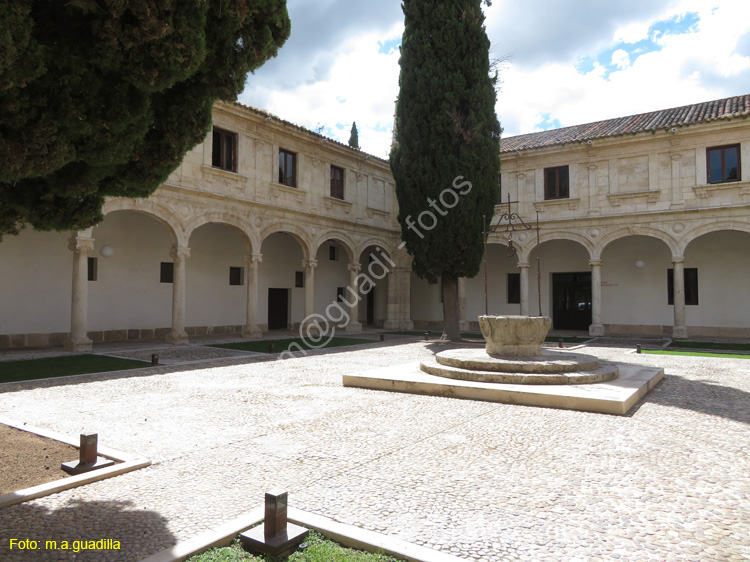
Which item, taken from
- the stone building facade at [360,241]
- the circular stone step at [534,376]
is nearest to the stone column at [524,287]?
the stone building facade at [360,241]

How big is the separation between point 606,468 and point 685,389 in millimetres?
4904

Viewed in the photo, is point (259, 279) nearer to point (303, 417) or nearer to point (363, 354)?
point (363, 354)

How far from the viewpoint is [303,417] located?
6.08 m

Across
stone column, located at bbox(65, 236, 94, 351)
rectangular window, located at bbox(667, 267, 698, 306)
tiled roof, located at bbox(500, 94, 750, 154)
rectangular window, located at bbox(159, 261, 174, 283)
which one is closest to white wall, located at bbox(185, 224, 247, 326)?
rectangular window, located at bbox(159, 261, 174, 283)

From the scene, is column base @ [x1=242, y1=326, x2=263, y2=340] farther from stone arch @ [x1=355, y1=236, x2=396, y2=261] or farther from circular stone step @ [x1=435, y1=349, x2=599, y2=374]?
circular stone step @ [x1=435, y1=349, x2=599, y2=374]

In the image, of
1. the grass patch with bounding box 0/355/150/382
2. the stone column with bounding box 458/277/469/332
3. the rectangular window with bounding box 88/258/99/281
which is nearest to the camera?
the grass patch with bounding box 0/355/150/382

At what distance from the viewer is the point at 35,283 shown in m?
13.5

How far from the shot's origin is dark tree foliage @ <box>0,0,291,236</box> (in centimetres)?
328

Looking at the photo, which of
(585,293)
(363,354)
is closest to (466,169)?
(363,354)

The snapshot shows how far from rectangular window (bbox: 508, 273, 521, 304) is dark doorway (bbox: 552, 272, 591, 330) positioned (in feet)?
4.76

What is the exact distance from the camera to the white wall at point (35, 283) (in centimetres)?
1294

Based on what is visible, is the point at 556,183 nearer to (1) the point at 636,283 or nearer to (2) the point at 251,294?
(1) the point at 636,283

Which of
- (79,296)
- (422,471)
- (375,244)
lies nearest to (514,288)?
(375,244)

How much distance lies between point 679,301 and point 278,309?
14591 mm
